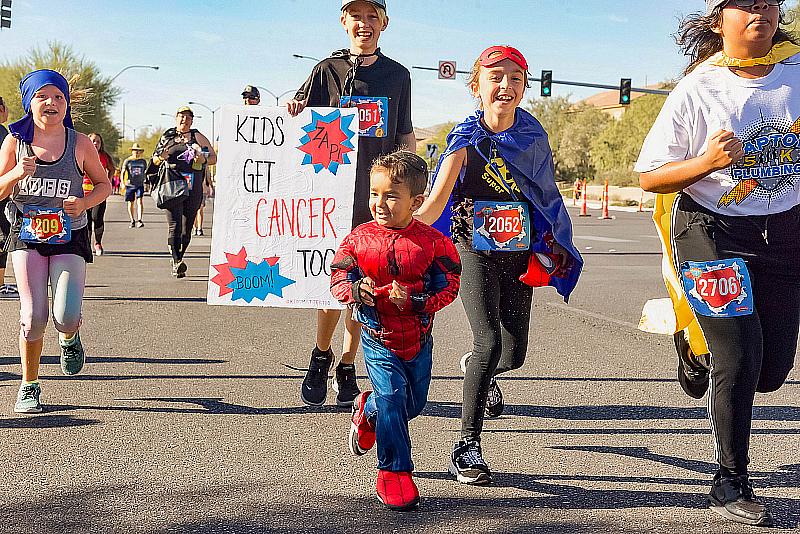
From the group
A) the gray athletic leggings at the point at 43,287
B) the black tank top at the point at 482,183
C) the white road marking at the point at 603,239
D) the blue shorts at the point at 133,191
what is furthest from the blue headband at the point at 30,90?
the blue shorts at the point at 133,191

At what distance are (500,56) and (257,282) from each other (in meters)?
1.97

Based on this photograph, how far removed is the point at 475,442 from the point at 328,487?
68cm

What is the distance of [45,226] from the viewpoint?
18.8ft

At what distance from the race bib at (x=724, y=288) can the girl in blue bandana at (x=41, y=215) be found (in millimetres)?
3433

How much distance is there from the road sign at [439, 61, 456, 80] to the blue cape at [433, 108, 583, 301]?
4076 centimetres

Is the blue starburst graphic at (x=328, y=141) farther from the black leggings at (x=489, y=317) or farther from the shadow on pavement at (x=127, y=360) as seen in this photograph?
the shadow on pavement at (x=127, y=360)

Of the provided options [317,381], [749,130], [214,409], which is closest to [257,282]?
[317,381]

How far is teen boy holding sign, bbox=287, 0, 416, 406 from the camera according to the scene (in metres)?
5.76

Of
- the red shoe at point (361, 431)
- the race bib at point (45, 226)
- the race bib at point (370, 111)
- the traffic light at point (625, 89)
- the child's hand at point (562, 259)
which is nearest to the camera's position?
the red shoe at point (361, 431)

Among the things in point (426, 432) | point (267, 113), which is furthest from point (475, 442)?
point (267, 113)

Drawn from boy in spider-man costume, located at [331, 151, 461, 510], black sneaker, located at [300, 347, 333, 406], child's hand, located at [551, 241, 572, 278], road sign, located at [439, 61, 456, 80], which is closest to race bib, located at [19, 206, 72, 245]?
black sneaker, located at [300, 347, 333, 406]

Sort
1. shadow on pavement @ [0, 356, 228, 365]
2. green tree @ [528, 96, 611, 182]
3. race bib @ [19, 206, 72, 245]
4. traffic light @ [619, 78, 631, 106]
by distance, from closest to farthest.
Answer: race bib @ [19, 206, 72, 245]
shadow on pavement @ [0, 356, 228, 365]
traffic light @ [619, 78, 631, 106]
green tree @ [528, 96, 611, 182]

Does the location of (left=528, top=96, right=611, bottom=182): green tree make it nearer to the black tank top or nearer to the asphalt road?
the asphalt road

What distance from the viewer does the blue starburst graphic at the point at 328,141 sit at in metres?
5.80
